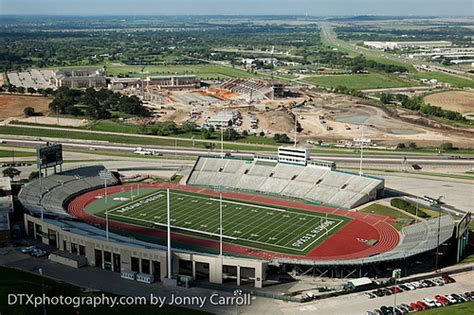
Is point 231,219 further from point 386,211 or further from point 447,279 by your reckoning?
point 447,279

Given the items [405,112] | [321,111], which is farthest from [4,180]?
[405,112]

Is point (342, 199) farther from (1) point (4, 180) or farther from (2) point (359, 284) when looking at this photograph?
(1) point (4, 180)

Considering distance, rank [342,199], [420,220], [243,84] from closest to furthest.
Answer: [420,220], [342,199], [243,84]

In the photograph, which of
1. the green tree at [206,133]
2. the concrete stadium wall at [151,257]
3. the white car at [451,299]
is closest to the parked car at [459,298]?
the white car at [451,299]

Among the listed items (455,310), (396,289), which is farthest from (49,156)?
(455,310)

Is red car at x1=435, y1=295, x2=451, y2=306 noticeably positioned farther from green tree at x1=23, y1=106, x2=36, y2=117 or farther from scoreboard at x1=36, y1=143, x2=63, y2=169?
green tree at x1=23, y1=106, x2=36, y2=117

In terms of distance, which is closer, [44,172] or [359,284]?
[359,284]
